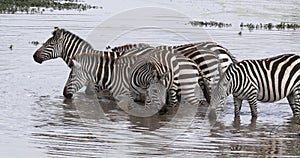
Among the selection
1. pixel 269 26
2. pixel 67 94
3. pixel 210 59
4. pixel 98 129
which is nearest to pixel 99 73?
pixel 67 94

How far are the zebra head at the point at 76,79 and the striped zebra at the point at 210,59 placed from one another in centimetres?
178

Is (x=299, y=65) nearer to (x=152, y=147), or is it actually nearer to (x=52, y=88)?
(x=152, y=147)

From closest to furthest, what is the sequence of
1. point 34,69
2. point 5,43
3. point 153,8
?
point 34,69, point 5,43, point 153,8

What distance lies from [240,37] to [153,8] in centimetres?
1309

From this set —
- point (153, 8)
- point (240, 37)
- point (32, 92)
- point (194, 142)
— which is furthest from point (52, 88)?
point (153, 8)

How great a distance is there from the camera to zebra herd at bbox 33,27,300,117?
11.5 metres

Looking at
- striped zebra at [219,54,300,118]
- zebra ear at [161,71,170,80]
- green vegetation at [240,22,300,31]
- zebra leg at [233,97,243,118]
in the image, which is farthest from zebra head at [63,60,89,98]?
green vegetation at [240,22,300,31]

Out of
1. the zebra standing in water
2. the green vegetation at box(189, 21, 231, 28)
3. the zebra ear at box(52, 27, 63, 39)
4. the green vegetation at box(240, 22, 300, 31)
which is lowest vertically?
the green vegetation at box(240, 22, 300, 31)

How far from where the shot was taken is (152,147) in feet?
29.9

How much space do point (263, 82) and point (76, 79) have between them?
11.4ft

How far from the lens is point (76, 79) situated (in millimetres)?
12742

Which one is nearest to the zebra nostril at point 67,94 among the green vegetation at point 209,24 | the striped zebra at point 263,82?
the striped zebra at point 263,82

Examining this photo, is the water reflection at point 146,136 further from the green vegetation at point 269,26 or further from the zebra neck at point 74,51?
the green vegetation at point 269,26

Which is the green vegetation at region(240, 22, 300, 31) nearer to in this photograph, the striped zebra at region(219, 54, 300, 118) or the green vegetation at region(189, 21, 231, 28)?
the green vegetation at region(189, 21, 231, 28)
